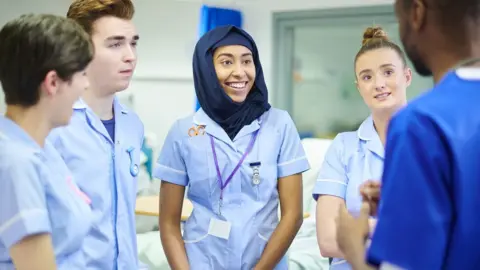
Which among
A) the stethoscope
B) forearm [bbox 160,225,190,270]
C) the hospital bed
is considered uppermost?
the stethoscope

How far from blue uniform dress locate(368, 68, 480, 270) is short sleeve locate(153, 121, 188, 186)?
1282mm

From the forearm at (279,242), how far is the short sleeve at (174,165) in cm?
39

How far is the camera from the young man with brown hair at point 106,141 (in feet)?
5.79

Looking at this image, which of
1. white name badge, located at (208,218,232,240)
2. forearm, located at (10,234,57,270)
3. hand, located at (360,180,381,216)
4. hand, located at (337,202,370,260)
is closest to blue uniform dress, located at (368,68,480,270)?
hand, located at (337,202,370,260)

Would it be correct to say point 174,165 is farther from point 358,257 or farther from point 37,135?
point 358,257

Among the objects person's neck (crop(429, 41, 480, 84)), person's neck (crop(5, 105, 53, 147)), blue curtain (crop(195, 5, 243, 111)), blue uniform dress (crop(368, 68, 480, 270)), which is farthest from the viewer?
blue curtain (crop(195, 5, 243, 111))

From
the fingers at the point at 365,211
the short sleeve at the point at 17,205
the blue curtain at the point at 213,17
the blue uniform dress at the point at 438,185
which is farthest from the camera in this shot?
the blue curtain at the point at 213,17

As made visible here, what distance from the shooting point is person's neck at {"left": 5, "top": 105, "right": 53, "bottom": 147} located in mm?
1395

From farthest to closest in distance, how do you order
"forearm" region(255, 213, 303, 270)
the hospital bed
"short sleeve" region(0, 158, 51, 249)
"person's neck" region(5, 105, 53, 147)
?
the hospital bed → "forearm" region(255, 213, 303, 270) → "person's neck" region(5, 105, 53, 147) → "short sleeve" region(0, 158, 51, 249)

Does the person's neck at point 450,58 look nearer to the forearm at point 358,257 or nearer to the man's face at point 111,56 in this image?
the forearm at point 358,257

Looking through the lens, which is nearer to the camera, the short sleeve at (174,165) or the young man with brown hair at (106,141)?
the young man with brown hair at (106,141)

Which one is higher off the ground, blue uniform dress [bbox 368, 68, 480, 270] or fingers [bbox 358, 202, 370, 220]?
blue uniform dress [bbox 368, 68, 480, 270]

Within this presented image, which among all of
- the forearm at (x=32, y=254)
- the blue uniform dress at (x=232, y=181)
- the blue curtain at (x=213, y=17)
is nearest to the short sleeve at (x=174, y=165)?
the blue uniform dress at (x=232, y=181)

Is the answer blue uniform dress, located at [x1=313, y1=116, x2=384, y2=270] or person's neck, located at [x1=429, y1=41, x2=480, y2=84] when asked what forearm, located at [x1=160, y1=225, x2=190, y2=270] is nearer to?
blue uniform dress, located at [x1=313, y1=116, x2=384, y2=270]
